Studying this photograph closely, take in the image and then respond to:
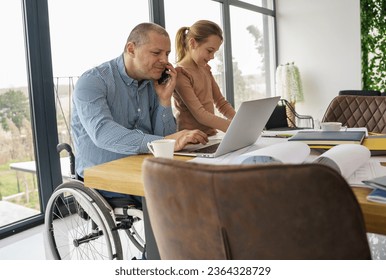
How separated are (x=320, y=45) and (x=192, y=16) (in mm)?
2482

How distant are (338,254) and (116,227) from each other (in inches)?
36.2

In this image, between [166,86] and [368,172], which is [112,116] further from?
[368,172]

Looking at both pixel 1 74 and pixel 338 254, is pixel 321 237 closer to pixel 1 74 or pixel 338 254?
pixel 338 254

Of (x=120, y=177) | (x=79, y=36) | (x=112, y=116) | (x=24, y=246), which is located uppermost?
(x=79, y=36)

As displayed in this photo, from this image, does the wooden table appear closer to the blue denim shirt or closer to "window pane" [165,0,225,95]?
→ the blue denim shirt

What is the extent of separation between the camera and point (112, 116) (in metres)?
1.63

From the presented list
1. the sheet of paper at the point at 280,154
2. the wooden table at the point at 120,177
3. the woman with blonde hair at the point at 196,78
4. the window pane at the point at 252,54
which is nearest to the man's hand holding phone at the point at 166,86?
the woman with blonde hair at the point at 196,78

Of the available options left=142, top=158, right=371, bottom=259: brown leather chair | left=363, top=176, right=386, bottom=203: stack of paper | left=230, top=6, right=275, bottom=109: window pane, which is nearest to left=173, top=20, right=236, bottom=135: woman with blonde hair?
left=363, top=176, right=386, bottom=203: stack of paper

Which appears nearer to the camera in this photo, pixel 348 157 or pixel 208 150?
pixel 348 157

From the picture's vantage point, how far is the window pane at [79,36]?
2.82 m

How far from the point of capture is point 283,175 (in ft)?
1.73

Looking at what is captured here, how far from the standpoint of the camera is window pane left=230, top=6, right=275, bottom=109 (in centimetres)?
504

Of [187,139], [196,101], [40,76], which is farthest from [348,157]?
[40,76]

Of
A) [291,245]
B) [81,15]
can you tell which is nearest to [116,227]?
[291,245]
